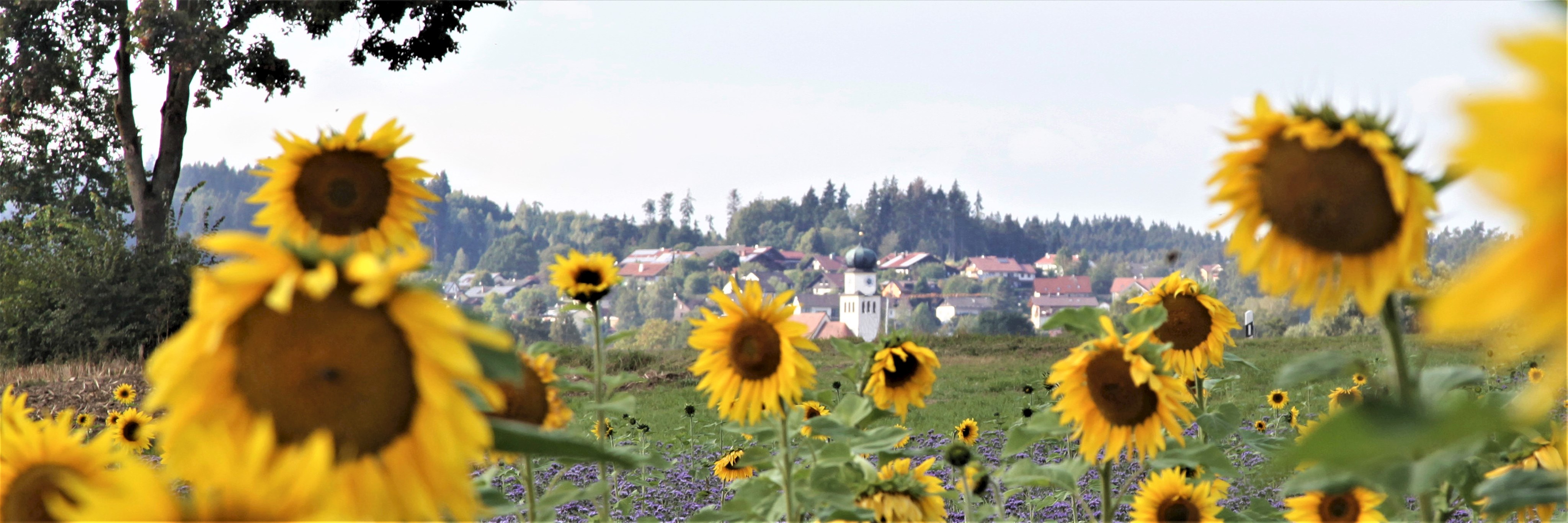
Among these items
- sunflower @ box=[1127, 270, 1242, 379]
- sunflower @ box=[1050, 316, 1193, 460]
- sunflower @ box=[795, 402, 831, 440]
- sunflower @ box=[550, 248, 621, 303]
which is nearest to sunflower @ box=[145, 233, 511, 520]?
sunflower @ box=[1050, 316, 1193, 460]

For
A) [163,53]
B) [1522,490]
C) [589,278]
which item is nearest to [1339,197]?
[1522,490]

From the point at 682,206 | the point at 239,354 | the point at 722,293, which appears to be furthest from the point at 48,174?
the point at 682,206

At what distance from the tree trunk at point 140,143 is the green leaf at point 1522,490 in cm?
1879

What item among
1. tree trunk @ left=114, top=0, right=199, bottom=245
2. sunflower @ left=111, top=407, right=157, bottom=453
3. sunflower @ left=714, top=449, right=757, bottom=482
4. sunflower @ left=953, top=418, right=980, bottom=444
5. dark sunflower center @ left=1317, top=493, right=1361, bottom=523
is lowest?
sunflower @ left=714, top=449, right=757, bottom=482

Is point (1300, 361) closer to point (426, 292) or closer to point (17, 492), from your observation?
point (426, 292)

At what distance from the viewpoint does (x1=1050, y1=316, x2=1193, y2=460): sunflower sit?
2.36m

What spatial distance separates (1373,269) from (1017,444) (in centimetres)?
109

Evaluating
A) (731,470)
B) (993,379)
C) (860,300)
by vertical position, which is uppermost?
(731,470)

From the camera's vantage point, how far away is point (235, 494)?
0.80 meters

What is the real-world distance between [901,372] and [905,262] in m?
126

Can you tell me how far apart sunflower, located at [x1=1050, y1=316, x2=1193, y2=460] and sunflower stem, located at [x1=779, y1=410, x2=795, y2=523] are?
0.61 m

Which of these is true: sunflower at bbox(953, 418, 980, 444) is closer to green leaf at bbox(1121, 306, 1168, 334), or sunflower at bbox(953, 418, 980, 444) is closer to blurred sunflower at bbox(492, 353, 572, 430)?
green leaf at bbox(1121, 306, 1168, 334)

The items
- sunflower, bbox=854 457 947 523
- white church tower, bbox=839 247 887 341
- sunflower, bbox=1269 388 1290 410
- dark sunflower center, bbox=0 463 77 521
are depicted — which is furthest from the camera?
white church tower, bbox=839 247 887 341

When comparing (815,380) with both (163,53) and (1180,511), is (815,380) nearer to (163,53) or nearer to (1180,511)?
(1180,511)
